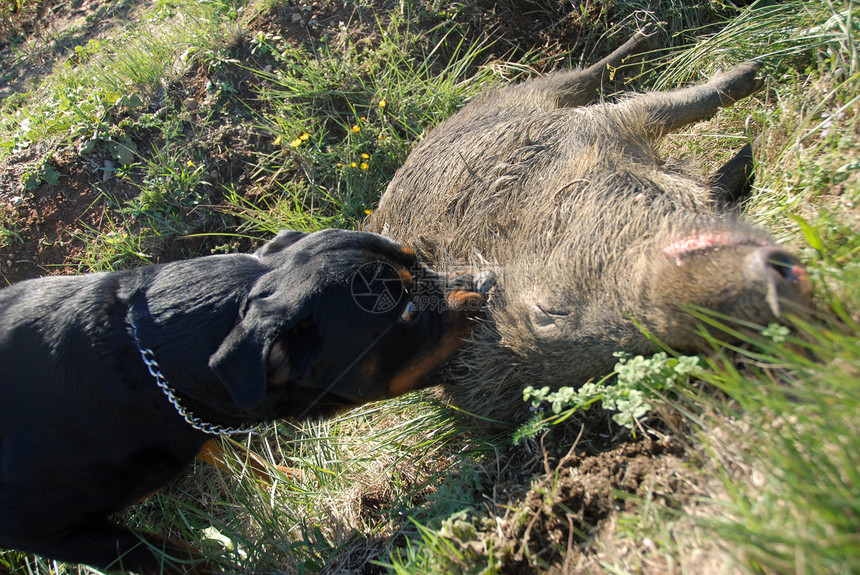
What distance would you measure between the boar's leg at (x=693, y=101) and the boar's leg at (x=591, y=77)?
55 centimetres

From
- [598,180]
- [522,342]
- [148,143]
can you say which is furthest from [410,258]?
[148,143]

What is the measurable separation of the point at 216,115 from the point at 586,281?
12.4ft

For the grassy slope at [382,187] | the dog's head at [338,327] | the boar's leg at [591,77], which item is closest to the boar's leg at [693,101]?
the grassy slope at [382,187]

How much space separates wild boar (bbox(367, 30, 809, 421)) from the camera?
2.40 metres

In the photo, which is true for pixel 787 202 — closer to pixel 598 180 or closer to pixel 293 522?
pixel 598 180

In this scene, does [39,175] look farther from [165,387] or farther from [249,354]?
[249,354]

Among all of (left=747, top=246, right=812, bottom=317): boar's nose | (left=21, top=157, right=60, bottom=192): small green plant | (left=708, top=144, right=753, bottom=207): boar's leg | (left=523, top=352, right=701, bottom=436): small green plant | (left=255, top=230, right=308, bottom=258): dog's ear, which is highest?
(left=21, top=157, right=60, bottom=192): small green plant

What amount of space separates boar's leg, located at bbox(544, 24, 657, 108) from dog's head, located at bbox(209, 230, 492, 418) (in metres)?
1.65

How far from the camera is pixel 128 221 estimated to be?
197 inches

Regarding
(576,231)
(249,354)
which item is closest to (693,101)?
(576,231)

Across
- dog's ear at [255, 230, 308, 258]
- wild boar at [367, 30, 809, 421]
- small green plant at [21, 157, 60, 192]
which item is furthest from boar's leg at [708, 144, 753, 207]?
small green plant at [21, 157, 60, 192]

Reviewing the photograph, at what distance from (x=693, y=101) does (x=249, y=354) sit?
3059 mm

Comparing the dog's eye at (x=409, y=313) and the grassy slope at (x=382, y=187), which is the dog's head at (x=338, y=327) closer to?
the dog's eye at (x=409, y=313)

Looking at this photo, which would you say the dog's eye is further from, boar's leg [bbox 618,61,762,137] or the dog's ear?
boar's leg [bbox 618,61,762,137]
